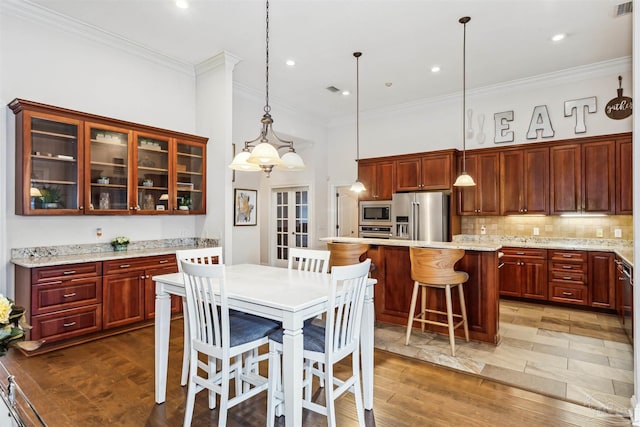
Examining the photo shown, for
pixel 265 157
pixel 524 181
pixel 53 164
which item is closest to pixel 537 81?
pixel 524 181

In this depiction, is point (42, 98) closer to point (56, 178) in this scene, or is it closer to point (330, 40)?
point (56, 178)

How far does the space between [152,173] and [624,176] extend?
611 cm

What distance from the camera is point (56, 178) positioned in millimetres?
3547

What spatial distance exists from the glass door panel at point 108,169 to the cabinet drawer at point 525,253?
526 centimetres

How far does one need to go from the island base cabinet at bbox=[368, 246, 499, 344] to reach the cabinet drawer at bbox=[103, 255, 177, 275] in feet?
8.12

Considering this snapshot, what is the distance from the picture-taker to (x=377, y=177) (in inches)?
249

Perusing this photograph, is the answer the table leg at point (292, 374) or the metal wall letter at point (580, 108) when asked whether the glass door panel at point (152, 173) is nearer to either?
the table leg at point (292, 374)

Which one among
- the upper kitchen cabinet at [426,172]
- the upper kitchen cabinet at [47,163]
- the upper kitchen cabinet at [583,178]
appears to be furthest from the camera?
the upper kitchen cabinet at [426,172]

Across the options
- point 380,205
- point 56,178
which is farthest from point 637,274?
point 56,178

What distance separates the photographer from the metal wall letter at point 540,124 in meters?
5.19

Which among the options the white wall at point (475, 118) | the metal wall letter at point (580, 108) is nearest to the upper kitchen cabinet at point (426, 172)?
the white wall at point (475, 118)

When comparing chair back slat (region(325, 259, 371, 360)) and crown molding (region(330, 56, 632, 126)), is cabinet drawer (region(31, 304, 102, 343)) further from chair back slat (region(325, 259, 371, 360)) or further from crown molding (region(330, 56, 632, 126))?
crown molding (region(330, 56, 632, 126))

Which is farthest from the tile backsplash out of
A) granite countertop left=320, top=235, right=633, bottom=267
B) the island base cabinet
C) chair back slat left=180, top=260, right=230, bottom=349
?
chair back slat left=180, top=260, right=230, bottom=349

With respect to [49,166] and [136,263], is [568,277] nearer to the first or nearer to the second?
[136,263]
